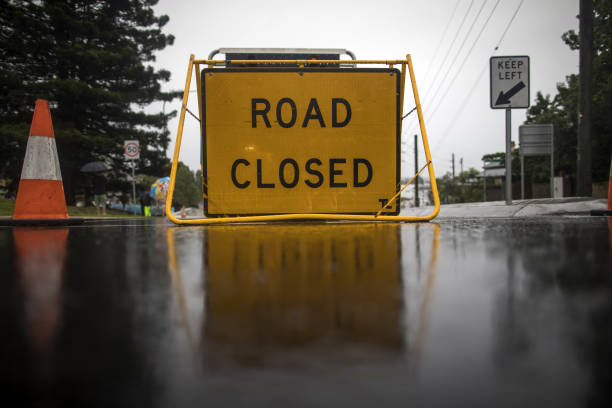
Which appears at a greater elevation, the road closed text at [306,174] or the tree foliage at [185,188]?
the tree foliage at [185,188]

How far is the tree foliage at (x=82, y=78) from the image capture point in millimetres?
18516

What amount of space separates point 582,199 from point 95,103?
72.4ft

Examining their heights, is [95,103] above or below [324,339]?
above

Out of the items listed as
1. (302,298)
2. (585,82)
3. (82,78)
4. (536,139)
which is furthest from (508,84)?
(82,78)

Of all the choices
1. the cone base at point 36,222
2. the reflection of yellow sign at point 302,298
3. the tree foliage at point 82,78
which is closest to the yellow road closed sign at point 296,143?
the cone base at point 36,222

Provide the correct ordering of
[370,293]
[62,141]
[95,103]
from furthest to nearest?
[95,103] < [62,141] < [370,293]

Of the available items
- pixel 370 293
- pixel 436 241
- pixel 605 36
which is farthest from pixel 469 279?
pixel 605 36

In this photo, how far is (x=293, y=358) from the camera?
0.52m

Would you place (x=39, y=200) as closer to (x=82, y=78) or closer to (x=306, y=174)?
(x=306, y=174)

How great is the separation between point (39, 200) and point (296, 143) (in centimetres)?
309

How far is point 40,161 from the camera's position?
433 centimetres

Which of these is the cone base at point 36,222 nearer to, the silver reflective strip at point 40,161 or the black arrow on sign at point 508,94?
the silver reflective strip at point 40,161

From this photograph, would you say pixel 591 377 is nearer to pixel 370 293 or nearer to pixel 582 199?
pixel 370 293

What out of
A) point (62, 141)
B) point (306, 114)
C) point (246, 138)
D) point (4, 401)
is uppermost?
point (62, 141)
